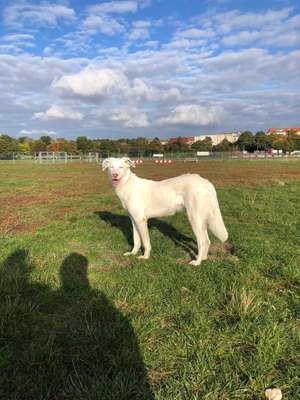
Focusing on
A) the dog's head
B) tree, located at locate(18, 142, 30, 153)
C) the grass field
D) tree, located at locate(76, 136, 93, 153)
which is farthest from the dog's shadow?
tree, located at locate(18, 142, 30, 153)

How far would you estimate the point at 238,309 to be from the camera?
3.79 m

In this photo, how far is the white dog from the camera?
18.9 feet

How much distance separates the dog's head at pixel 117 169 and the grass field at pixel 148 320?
1513 mm

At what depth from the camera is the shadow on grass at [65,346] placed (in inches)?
105

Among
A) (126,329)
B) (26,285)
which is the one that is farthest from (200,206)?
(26,285)

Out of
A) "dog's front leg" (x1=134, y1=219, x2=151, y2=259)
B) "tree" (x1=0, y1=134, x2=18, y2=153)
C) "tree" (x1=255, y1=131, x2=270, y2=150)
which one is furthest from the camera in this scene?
"tree" (x1=255, y1=131, x2=270, y2=150)

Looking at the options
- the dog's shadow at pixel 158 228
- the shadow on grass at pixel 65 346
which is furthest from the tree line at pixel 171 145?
the shadow on grass at pixel 65 346

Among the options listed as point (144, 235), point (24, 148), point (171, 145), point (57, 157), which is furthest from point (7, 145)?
point (144, 235)

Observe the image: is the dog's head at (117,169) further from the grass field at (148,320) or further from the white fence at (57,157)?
the white fence at (57,157)

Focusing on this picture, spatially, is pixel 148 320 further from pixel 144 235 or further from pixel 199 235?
pixel 144 235

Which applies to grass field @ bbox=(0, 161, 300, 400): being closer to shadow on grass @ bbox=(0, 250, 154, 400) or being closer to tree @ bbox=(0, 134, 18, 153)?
shadow on grass @ bbox=(0, 250, 154, 400)

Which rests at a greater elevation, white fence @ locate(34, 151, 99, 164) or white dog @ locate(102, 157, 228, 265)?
white fence @ locate(34, 151, 99, 164)

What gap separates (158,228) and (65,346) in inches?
216

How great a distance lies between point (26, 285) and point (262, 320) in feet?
10.9
